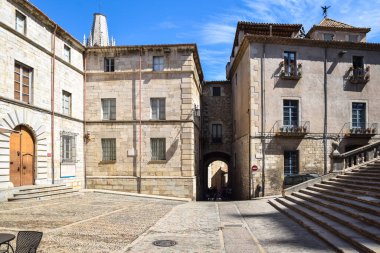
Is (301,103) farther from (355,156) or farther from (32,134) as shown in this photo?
(32,134)

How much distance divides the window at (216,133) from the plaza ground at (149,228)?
16.5 meters

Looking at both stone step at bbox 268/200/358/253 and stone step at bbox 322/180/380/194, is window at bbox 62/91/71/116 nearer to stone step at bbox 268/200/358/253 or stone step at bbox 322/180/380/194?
stone step at bbox 268/200/358/253

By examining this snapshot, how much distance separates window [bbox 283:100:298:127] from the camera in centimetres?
2305

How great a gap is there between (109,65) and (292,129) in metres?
12.7

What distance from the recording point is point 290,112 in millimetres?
23109

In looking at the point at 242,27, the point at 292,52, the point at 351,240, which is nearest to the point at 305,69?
the point at 292,52

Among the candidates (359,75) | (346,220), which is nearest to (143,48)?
(359,75)

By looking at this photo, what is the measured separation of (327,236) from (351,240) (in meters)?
0.90

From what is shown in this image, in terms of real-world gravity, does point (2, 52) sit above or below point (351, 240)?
above

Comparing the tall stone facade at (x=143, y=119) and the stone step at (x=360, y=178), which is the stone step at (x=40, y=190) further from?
the stone step at (x=360, y=178)

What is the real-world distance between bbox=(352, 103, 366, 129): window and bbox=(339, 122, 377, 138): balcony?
123 millimetres

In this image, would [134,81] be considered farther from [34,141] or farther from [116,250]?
[116,250]

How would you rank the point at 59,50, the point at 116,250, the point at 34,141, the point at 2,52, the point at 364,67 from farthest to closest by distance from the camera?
the point at 364,67 < the point at 59,50 < the point at 34,141 < the point at 2,52 < the point at 116,250

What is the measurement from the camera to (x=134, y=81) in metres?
22.9
